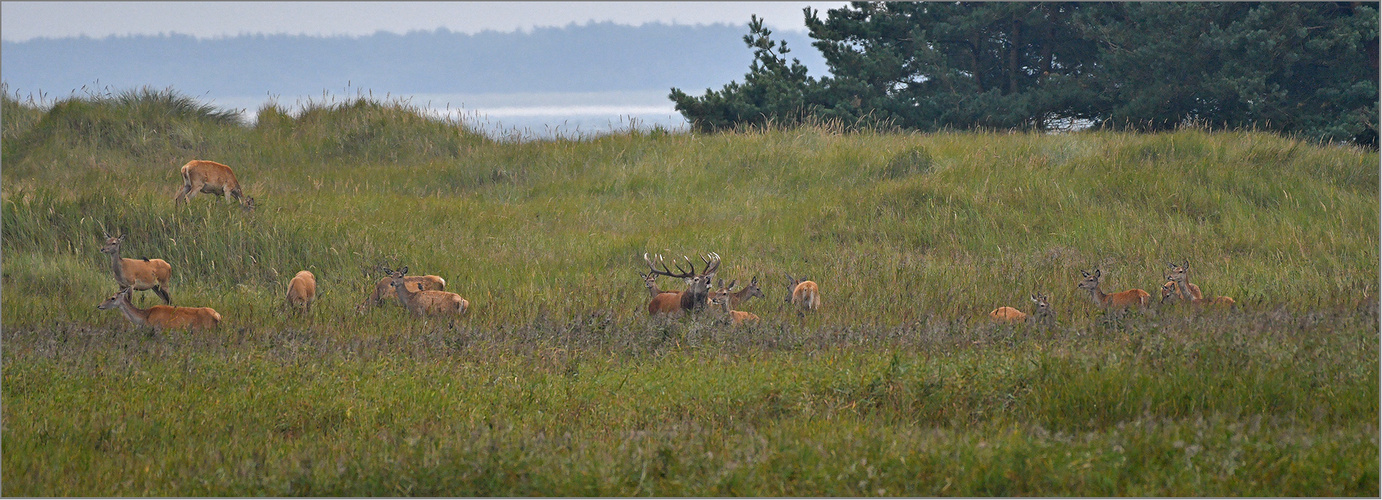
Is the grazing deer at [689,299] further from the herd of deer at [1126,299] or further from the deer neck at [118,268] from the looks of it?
the deer neck at [118,268]

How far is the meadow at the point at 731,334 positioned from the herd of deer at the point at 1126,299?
0.70ft

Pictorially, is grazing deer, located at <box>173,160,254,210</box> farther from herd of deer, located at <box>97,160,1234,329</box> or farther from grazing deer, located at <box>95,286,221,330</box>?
grazing deer, located at <box>95,286,221,330</box>

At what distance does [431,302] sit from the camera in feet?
28.9

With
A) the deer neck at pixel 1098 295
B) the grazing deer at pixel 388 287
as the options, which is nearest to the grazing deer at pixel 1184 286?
the deer neck at pixel 1098 295

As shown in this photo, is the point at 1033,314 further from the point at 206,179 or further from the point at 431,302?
the point at 206,179

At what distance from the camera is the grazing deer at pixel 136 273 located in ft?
30.3

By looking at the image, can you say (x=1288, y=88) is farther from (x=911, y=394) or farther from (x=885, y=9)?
(x=911, y=394)

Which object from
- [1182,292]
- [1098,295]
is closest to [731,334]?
[1098,295]

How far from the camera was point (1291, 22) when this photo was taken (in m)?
20.2

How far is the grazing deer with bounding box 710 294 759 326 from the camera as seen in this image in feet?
27.0

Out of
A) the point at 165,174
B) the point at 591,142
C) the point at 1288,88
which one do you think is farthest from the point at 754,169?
the point at 1288,88

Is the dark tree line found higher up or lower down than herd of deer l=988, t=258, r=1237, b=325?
higher up

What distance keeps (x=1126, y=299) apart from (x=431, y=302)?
5.88m

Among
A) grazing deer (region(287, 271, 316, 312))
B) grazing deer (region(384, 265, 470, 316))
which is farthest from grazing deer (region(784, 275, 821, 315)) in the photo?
grazing deer (region(287, 271, 316, 312))
